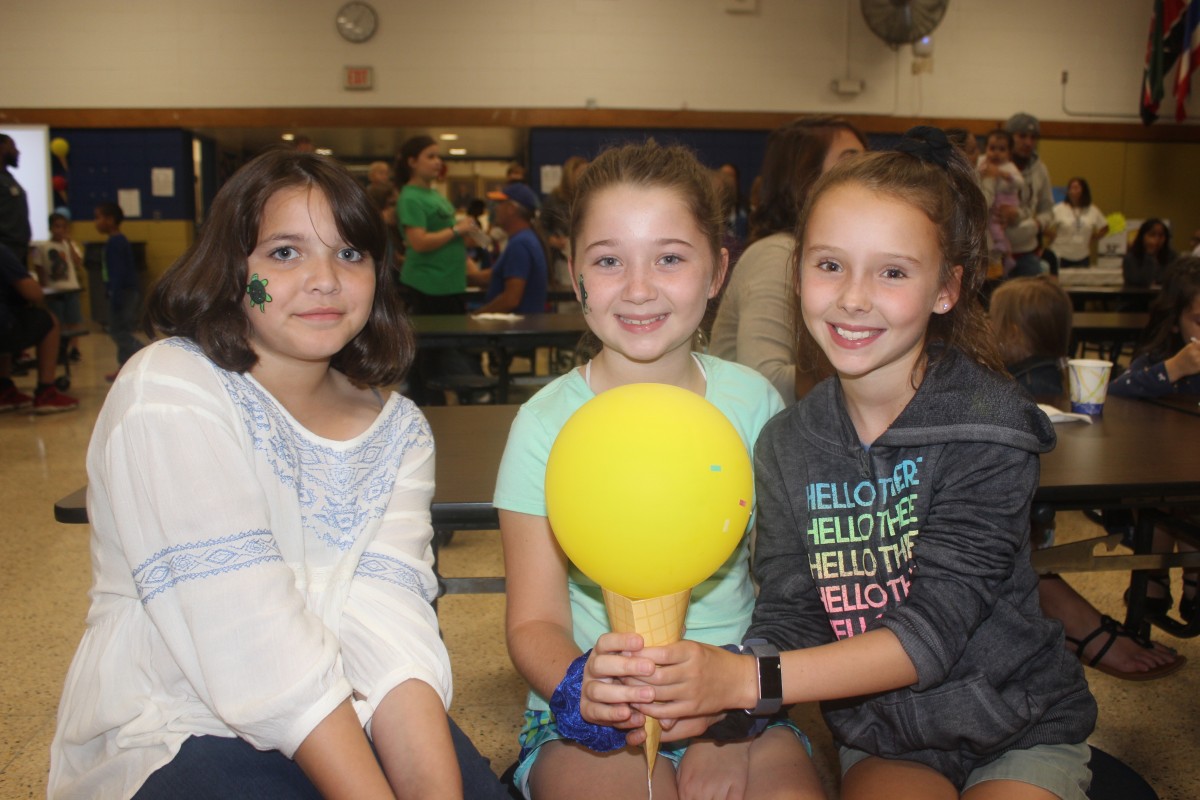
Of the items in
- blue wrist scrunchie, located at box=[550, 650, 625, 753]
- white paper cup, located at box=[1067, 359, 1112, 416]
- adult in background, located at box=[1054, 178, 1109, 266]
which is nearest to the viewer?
blue wrist scrunchie, located at box=[550, 650, 625, 753]

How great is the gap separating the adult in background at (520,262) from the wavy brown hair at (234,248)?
3413 millimetres

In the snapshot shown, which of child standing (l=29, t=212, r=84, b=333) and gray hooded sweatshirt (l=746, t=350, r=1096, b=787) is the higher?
child standing (l=29, t=212, r=84, b=333)

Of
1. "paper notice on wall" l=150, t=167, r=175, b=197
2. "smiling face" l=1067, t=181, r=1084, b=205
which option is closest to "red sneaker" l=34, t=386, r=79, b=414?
"paper notice on wall" l=150, t=167, r=175, b=197

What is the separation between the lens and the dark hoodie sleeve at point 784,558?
1.26 meters

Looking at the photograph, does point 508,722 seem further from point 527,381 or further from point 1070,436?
point 527,381

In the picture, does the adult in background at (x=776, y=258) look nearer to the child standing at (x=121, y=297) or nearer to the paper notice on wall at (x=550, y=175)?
the child standing at (x=121, y=297)

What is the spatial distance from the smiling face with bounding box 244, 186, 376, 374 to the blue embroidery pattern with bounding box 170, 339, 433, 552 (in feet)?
0.29

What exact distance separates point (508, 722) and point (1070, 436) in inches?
57.0

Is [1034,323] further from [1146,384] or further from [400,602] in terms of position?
[400,602]

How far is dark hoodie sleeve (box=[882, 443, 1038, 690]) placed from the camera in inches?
44.0

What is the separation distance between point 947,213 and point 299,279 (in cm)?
90

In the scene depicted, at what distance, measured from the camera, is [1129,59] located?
9922 mm

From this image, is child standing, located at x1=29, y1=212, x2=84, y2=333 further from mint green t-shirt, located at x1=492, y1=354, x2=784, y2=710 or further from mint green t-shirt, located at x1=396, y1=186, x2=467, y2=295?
mint green t-shirt, located at x1=492, y1=354, x2=784, y2=710

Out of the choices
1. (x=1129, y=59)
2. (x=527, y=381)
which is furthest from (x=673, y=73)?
(x=527, y=381)
